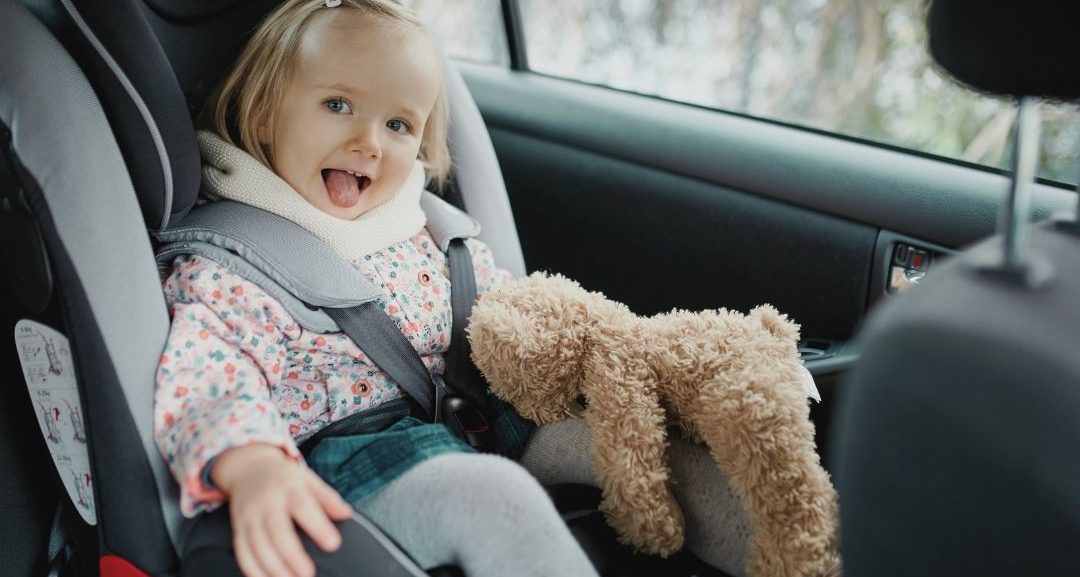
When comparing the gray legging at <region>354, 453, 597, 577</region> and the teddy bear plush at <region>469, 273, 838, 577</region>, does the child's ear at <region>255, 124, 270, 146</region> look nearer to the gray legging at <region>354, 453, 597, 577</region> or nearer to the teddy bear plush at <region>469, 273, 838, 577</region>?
the teddy bear plush at <region>469, 273, 838, 577</region>

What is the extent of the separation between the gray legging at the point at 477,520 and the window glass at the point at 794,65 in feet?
3.79

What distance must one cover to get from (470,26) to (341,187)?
1.32 metres

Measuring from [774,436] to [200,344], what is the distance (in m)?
0.68

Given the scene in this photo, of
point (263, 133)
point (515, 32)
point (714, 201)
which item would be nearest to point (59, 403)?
point (263, 133)

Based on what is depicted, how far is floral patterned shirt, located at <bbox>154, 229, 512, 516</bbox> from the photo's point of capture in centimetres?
106

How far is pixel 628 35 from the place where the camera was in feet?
7.82

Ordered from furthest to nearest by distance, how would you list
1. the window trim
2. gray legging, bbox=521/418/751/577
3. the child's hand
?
the window trim → gray legging, bbox=521/418/751/577 → the child's hand

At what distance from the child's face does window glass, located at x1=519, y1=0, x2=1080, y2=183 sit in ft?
3.01

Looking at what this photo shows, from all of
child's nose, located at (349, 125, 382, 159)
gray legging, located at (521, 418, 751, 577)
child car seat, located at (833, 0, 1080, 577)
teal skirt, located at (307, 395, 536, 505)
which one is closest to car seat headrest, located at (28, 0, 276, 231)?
child's nose, located at (349, 125, 382, 159)

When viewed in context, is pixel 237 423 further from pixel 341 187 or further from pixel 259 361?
pixel 341 187

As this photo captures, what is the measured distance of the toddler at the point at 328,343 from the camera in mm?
1036

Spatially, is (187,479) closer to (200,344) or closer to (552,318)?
(200,344)

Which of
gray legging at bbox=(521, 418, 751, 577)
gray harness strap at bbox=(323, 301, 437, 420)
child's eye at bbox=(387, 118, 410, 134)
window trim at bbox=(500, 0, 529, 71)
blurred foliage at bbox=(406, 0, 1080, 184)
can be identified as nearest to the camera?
gray legging at bbox=(521, 418, 751, 577)

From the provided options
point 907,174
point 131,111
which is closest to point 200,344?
point 131,111
